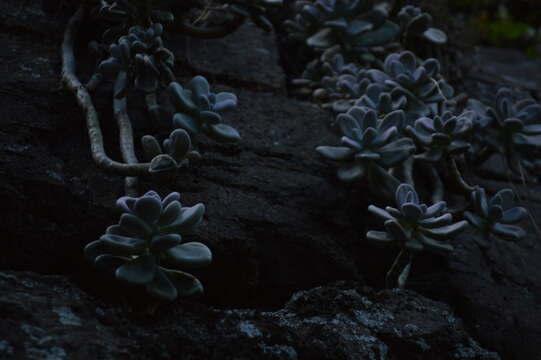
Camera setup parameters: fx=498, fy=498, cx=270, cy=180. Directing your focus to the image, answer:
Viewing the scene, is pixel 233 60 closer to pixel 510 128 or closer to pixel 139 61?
pixel 139 61

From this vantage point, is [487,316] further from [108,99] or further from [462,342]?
[108,99]

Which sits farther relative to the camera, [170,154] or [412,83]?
[412,83]

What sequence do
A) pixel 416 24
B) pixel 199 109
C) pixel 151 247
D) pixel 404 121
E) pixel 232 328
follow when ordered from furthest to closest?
pixel 416 24
pixel 404 121
pixel 199 109
pixel 232 328
pixel 151 247

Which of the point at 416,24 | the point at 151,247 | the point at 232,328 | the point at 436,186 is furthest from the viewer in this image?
the point at 416,24

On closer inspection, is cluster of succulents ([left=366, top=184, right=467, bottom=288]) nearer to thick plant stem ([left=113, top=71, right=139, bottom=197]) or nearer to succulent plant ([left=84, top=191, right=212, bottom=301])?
succulent plant ([left=84, top=191, right=212, bottom=301])

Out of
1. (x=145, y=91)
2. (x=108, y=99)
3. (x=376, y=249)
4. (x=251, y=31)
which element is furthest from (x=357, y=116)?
(x=251, y=31)

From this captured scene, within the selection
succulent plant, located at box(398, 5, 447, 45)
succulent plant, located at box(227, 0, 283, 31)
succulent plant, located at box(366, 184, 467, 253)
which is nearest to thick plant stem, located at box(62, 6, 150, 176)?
succulent plant, located at box(227, 0, 283, 31)

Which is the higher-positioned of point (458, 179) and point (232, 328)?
point (458, 179)

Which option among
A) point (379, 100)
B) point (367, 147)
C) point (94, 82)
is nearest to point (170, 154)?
point (94, 82)
